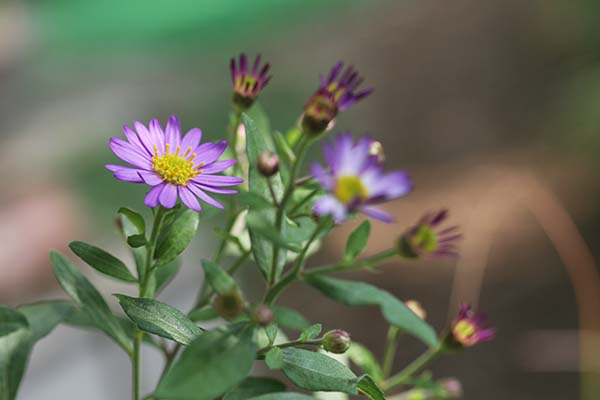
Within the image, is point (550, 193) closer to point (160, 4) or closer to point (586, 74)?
point (586, 74)

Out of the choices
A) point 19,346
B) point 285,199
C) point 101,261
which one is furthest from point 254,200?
point 19,346

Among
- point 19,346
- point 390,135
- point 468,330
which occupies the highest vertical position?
point 390,135

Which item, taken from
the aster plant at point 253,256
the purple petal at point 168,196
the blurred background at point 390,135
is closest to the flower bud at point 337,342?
the aster plant at point 253,256

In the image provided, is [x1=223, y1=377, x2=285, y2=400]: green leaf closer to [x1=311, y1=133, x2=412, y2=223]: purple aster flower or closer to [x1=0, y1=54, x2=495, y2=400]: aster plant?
[x1=0, y1=54, x2=495, y2=400]: aster plant

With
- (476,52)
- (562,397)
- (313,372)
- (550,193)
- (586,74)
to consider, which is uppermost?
(476,52)

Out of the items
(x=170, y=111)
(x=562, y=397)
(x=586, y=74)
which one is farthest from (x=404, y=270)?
(x=170, y=111)

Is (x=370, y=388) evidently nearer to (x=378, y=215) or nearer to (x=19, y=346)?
(x=378, y=215)

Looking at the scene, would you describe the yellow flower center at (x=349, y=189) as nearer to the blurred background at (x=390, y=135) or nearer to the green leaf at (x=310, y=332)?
the green leaf at (x=310, y=332)
